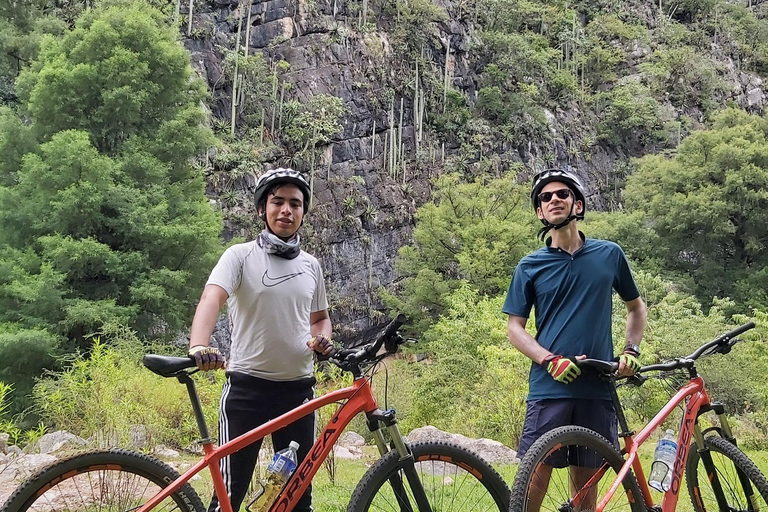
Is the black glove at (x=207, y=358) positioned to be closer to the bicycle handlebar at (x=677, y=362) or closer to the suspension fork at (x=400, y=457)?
the suspension fork at (x=400, y=457)

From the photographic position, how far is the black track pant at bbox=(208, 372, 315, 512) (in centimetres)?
250

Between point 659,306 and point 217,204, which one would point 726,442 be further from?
point 217,204

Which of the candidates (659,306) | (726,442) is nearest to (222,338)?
(659,306)

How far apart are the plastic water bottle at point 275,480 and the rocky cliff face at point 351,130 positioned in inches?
941

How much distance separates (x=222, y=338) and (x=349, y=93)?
1777 centimetres

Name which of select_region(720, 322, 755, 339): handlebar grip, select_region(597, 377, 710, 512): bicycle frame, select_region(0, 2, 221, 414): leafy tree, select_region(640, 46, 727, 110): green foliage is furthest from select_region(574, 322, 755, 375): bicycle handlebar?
select_region(640, 46, 727, 110): green foliage

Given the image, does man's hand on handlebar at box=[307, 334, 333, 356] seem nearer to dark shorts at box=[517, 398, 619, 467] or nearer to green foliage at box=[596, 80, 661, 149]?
dark shorts at box=[517, 398, 619, 467]

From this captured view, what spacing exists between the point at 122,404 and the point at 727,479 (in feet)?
19.9

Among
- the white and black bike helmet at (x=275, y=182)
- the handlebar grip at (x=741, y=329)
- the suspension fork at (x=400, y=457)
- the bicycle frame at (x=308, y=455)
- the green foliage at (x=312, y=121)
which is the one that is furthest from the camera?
the green foliage at (x=312, y=121)

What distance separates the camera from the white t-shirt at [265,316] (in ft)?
8.43

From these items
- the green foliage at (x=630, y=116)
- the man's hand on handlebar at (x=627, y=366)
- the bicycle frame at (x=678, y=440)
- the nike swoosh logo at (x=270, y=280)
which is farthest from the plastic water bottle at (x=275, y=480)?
the green foliage at (x=630, y=116)

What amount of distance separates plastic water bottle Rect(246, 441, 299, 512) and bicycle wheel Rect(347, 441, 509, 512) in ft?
0.94

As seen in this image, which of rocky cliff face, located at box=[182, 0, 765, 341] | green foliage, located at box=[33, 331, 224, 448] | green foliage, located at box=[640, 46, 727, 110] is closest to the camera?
green foliage, located at box=[33, 331, 224, 448]

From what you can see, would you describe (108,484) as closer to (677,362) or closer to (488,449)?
(677,362)
